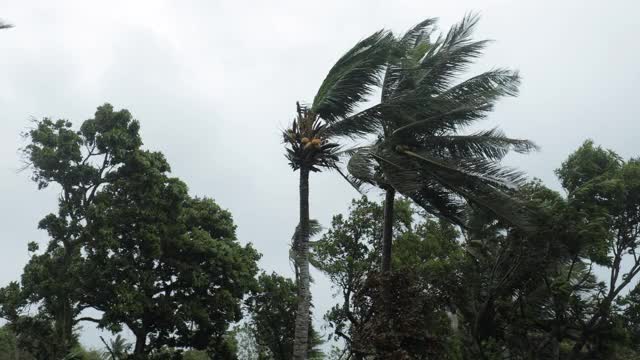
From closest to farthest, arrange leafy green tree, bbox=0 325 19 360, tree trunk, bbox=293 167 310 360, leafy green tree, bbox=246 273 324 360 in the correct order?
tree trunk, bbox=293 167 310 360, leafy green tree, bbox=246 273 324 360, leafy green tree, bbox=0 325 19 360

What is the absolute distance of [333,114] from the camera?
12188 mm

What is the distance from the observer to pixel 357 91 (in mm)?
12133

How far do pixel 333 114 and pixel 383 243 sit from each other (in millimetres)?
3511

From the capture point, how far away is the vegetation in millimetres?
11672

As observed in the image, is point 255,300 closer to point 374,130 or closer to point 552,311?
point 552,311

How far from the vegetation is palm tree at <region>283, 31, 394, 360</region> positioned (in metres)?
0.03

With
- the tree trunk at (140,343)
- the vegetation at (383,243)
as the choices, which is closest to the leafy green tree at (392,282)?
the vegetation at (383,243)

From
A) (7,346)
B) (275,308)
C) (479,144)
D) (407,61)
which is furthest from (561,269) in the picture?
(7,346)

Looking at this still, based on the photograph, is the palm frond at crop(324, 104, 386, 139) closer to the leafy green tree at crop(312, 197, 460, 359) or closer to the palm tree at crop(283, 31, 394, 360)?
the palm tree at crop(283, 31, 394, 360)

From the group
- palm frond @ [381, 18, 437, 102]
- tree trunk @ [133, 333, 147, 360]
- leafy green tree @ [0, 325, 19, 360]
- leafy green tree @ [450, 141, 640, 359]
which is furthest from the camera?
leafy green tree @ [0, 325, 19, 360]

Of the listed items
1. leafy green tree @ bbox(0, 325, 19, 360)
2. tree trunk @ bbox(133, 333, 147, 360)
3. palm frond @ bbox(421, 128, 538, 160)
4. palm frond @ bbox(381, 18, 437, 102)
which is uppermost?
palm frond @ bbox(381, 18, 437, 102)

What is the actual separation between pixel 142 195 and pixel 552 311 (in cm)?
1456

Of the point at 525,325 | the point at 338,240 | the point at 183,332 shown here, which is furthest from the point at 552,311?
the point at 183,332

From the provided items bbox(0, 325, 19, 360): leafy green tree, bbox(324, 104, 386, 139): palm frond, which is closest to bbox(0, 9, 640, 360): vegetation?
bbox(324, 104, 386, 139): palm frond
